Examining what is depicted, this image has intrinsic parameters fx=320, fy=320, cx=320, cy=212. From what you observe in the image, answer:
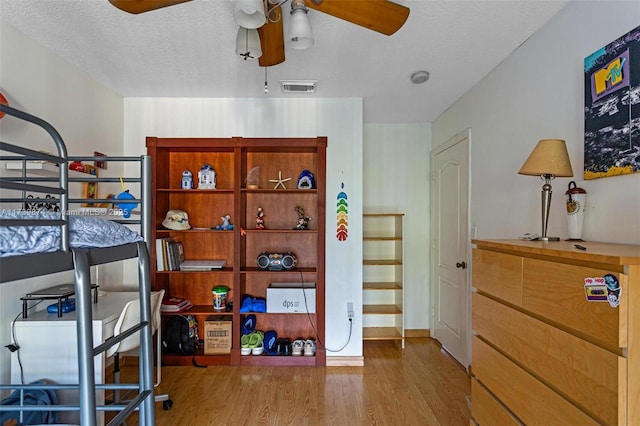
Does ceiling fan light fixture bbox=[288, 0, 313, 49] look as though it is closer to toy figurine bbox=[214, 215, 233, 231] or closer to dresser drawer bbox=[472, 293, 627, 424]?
dresser drawer bbox=[472, 293, 627, 424]

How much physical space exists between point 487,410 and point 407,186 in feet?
8.20

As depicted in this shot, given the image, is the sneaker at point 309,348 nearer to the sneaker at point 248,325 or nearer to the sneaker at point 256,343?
the sneaker at point 256,343

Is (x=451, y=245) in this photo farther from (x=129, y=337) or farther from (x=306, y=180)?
(x=129, y=337)

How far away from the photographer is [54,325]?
1829mm

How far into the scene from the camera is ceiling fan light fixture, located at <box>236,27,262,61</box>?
149cm

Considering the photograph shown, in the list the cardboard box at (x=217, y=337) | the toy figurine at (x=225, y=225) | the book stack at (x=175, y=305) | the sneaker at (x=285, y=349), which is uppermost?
the toy figurine at (x=225, y=225)

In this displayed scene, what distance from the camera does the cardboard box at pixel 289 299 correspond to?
9.57 ft

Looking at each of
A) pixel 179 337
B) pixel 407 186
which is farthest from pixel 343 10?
pixel 179 337

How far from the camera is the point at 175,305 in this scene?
293cm

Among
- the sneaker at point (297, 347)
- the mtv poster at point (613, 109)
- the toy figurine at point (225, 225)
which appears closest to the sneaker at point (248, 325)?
the sneaker at point (297, 347)

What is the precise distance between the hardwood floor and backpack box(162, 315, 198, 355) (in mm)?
165

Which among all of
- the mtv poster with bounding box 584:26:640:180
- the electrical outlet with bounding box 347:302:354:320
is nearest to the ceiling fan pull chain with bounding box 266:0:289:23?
the mtv poster with bounding box 584:26:640:180

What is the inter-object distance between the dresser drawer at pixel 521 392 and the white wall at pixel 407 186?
2017 millimetres

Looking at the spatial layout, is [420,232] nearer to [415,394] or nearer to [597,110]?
[415,394]
